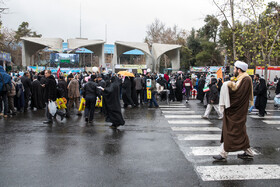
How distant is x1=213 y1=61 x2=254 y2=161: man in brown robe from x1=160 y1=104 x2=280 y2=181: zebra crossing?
15.2 inches

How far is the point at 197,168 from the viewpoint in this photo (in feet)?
16.5

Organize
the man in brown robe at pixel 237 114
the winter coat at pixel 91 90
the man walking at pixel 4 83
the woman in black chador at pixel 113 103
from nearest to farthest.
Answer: the man in brown robe at pixel 237 114 → the woman in black chador at pixel 113 103 → the winter coat at pixel 91 90 → the man walking at pixel 4 83

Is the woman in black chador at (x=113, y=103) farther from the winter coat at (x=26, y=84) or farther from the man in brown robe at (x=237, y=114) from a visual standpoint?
the winter coat at (x=26, y=84)

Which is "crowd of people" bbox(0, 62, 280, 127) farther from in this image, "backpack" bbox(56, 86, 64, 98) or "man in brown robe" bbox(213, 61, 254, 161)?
"man in brown robe" bbox(213, 61, 254, 161)

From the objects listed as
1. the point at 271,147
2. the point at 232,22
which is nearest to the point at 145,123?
the point at 271,147

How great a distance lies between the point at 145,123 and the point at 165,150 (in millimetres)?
3554

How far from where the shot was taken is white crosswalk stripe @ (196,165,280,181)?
4.58 metres

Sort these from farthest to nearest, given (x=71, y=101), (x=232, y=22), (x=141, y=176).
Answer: (x=232, y=22)
(x=71, y=101)
(x=141, y=176)

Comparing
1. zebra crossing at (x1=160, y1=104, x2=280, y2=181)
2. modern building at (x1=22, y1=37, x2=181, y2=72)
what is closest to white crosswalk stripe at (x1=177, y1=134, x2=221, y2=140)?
zebra crossing at (x1=160, y1=104, x2=280, y2=181)

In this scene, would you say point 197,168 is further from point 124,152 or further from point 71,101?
point 71,101

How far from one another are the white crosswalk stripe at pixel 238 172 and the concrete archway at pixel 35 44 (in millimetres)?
34779

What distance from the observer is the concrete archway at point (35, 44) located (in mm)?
36938

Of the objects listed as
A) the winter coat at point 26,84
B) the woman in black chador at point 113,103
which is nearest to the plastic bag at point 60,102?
the woman in black chador at point 113,103

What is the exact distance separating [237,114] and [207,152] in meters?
1.22
